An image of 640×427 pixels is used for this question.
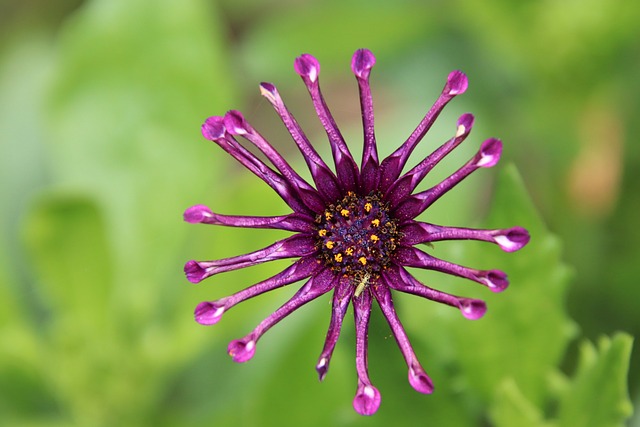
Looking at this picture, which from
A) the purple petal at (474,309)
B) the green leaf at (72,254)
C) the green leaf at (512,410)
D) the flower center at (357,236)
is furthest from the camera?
the green leaf at (72,254)

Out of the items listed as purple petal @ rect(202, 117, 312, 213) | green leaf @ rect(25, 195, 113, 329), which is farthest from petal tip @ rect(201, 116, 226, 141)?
green leaf @ rect(25, 195, 113, 329)

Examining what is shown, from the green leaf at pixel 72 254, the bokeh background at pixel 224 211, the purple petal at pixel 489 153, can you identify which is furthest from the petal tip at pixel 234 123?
the green leaf at pixel 72 254

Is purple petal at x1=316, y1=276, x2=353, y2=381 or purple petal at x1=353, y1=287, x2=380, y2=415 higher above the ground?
purple petal at x1=316, y1=276, x2=353, y2=381

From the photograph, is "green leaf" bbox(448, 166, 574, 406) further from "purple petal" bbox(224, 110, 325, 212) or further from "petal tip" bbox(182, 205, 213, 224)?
"petal tip" bbox(182, 205, 213, 224)

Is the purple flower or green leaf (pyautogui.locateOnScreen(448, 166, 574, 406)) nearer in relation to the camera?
the purple flower

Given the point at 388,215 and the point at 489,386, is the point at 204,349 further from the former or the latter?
the point at 388,215

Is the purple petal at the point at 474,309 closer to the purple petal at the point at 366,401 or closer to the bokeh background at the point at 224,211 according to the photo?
the purple petal at the point at 366,401
